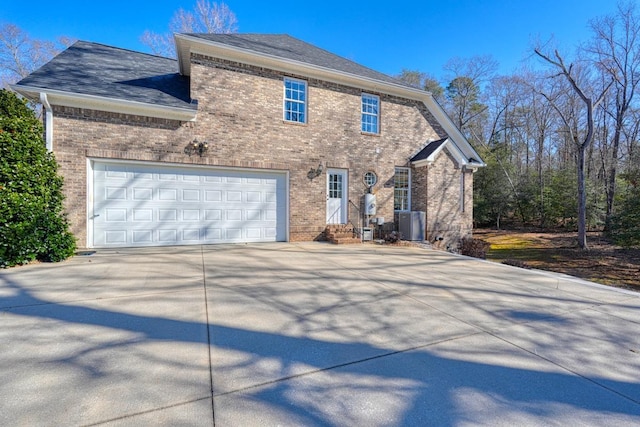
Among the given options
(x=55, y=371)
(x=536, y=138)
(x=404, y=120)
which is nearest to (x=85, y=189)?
(x=55, y=371)

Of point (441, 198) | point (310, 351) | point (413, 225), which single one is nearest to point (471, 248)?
point (441, 198)

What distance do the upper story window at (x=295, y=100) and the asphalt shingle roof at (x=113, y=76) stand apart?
9.94 feet

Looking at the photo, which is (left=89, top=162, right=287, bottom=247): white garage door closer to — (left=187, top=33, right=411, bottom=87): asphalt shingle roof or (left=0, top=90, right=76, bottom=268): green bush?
(left=0, top=90, right=76, bottom=268): green bush

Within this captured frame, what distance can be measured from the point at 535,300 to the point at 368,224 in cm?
691

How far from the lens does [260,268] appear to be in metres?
5.86

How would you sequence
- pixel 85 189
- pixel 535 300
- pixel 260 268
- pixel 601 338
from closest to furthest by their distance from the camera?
pixel 601 338 → pixel 535 300 → pixel 260 268 → pixel 85 189

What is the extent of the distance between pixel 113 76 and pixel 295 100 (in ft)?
18.1

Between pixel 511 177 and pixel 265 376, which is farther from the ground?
pixel 511 177

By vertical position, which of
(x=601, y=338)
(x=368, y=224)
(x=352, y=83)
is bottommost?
(x=601, y=338)

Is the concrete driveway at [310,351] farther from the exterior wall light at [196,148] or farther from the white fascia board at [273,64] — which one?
the white fascia board at [273,64]

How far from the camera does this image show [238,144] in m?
9.25

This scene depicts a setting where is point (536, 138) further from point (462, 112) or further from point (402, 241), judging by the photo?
point (402, 241)

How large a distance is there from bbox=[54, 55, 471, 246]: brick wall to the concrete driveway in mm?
3976

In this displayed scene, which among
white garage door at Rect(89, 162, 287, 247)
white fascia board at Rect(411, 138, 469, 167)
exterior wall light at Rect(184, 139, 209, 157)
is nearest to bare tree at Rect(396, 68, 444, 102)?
white fascia board at Rect(411, 138, 469, 167)
